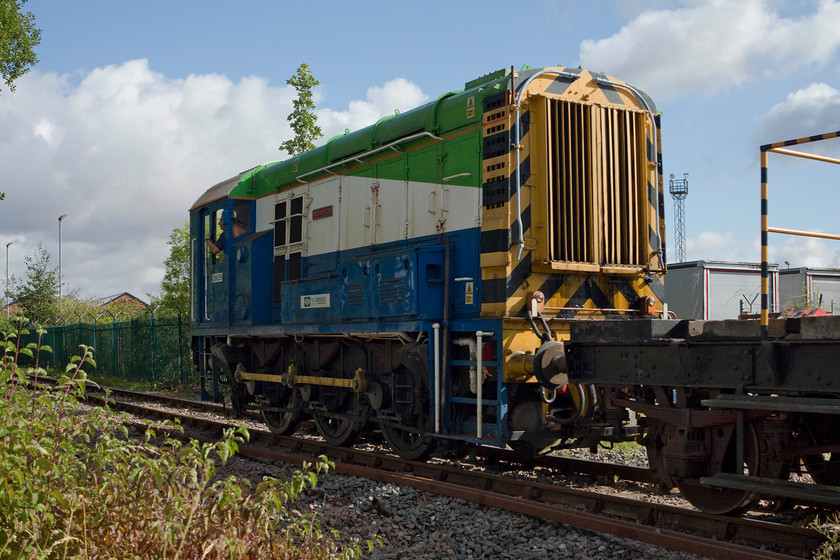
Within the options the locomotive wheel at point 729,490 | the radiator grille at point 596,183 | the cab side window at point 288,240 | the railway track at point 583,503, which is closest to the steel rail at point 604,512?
the railway track at point 583,503

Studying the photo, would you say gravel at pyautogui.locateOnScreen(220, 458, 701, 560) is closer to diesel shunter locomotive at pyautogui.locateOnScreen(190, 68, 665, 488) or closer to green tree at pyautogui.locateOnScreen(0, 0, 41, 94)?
diesel shunter locomotive at pyautogui.locateOnScreen(190, 68, 665, 488)

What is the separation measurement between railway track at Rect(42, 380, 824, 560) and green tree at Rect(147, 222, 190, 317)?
18.7 metres

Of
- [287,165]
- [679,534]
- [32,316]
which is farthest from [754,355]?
[32,316]

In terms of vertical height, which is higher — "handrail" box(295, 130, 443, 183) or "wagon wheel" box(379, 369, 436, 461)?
"handrail" box(295, 130, 443, 183)

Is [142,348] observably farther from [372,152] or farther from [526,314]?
[526,314]

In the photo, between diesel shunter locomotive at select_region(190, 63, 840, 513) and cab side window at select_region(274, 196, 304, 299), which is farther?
cab side window at select_region(274, 196, 304, 299)

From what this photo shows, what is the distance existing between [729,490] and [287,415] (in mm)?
6928

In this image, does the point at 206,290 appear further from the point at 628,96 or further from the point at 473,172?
the point at 628,96

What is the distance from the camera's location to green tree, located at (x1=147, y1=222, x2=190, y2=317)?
92.9 ft

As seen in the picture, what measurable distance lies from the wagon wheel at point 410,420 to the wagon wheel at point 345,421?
440 mm

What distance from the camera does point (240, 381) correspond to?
1216cm

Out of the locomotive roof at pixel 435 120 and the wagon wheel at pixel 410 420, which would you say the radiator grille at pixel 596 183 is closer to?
the locomotive roof at pixel 435 120

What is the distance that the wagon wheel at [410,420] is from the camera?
8.69m

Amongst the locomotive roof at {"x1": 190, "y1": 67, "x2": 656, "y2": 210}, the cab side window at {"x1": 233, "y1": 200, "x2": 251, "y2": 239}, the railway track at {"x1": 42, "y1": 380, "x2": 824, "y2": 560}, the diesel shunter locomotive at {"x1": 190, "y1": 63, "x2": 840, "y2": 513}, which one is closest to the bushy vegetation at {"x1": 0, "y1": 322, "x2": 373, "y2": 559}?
the railway track at {"x1": 42, "y1": 380, "x2": 824, "y2": 560}
